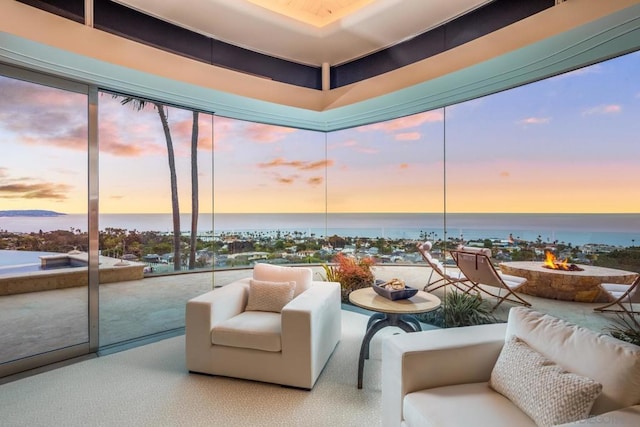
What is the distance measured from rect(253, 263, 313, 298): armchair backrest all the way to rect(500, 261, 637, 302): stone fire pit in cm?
189

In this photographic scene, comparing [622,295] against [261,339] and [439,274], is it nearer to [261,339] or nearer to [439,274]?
[439,274]

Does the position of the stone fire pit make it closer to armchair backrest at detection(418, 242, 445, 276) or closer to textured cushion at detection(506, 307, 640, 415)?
armchair backrest at detection(418, 242, 445, 276)

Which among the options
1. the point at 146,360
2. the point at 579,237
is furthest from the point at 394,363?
the point at 146,360

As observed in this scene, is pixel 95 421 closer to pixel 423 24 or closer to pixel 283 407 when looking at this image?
pixel 283 407

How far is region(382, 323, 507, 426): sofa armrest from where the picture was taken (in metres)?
1.68

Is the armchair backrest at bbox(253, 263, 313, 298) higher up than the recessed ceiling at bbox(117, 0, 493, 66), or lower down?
lower down

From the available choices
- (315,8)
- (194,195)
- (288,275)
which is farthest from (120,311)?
(315,8)

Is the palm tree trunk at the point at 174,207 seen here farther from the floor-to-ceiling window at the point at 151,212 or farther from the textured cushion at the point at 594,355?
the textured cushion at the point at 594,355

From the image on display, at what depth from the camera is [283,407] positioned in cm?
223

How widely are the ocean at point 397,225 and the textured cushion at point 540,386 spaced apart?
1.61m

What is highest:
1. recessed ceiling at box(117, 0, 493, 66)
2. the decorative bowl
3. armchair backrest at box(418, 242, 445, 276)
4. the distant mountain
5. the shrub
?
recessed ceiling at box(117, 0, 493, 66)

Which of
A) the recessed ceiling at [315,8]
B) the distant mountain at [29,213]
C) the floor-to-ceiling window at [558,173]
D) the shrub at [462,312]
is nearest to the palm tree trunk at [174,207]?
the distant mountain at [29,213]

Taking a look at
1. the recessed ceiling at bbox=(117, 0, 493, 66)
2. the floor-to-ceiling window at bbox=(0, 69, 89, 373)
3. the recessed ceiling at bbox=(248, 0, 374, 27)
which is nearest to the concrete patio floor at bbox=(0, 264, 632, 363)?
the floor-to-ceiling window at bbox=(0, 69, 89, 373)

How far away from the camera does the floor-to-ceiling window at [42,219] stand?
107 inches
